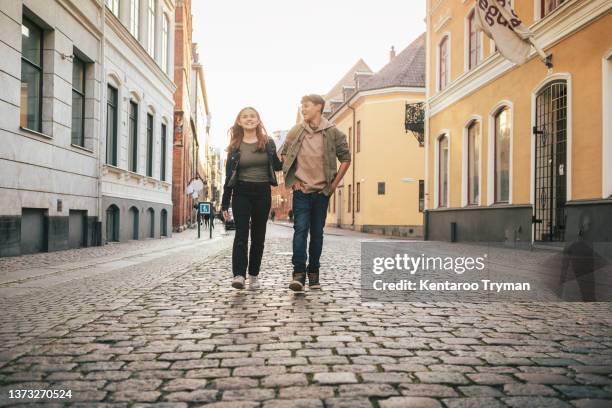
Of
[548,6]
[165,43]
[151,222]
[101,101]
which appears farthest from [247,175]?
[165,43]

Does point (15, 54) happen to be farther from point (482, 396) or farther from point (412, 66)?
point (412, 66)

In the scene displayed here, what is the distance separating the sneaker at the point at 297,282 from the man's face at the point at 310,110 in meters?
1.55

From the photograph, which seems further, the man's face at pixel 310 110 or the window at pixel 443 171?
the window at pixel 443 171

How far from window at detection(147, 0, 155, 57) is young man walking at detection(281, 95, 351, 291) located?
49.9 feet

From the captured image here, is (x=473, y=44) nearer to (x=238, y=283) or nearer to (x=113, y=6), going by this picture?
(x=113, y=6)

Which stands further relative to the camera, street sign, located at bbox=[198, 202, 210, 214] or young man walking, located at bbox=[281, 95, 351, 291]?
street sign, located at bbox=[198, 202, 210, 214]

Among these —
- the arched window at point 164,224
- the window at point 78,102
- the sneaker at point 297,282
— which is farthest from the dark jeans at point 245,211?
the arched window at point 164,224

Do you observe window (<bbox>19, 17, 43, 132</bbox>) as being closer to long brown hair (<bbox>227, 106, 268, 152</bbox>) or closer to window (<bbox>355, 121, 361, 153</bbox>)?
long brown hair (<bbox>227, 106, 268, 152</bbox>)

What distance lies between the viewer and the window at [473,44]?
17.0 m

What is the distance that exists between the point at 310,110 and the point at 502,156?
1087 centimetres

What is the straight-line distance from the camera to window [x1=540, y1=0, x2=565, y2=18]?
12621 mm

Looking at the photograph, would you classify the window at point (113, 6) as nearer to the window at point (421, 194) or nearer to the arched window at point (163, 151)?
the arched window at point (163, 151)

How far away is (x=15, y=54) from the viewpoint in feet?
32.4

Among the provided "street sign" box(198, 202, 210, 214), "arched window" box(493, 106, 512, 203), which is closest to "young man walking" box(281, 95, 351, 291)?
"arched window" box(493, 106, 512, 203)
